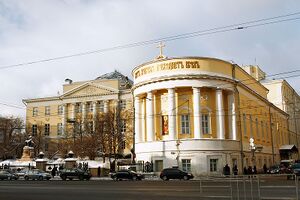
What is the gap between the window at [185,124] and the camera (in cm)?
5441

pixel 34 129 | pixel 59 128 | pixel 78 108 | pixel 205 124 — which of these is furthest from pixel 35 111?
pixel 205 124

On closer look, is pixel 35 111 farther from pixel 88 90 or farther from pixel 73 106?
pixel 88 90

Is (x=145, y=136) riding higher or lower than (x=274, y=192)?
higher

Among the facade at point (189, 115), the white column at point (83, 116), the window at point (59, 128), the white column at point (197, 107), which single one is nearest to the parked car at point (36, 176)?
the facade at point (189, 115)

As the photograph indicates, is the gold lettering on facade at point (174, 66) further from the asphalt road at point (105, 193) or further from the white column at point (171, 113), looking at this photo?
the asphalt road at point (105, 193)

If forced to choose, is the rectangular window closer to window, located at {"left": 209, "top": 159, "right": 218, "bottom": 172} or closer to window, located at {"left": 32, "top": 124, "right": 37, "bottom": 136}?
window, located at {"left": 209, "top": 159, "right": 218, "bottom": 172}

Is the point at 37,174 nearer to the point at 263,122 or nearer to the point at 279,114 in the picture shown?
the point at 263,122

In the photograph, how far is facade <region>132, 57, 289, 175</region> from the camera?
5297 centimetres

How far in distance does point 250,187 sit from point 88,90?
76.4 meters

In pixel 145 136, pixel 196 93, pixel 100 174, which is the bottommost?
pixel 100 174

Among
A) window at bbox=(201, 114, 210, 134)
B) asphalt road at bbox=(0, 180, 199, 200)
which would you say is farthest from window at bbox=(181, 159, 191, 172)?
asphalt road at bbox=(0, 180, 199, 200)

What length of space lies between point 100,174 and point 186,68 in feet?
59.2

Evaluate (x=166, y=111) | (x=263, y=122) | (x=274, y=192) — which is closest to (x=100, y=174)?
(x=166, y=111)

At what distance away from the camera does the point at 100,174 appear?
5675 cm
